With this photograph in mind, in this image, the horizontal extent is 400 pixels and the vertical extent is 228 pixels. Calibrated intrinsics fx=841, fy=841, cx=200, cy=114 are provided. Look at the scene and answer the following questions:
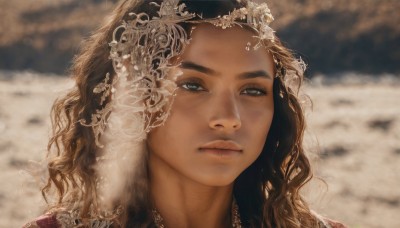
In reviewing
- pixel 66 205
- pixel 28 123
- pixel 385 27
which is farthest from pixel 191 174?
pixel 385 27

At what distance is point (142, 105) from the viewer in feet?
10.2

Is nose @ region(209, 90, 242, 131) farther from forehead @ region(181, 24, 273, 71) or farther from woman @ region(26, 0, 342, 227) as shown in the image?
forehead @ region(181, 24, 273, 71)

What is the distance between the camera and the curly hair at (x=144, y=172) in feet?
10.3

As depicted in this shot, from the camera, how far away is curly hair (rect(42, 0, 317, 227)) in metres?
3.15

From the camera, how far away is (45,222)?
313 cm

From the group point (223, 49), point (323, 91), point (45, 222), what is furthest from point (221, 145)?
Result: point (323, 91)

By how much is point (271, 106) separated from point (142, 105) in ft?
1.63

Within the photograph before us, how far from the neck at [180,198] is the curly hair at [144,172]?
0.20 feet

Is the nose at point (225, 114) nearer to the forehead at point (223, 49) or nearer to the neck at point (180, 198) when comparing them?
the forehead at point (223, 49)

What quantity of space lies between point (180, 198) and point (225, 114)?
44 centimetres

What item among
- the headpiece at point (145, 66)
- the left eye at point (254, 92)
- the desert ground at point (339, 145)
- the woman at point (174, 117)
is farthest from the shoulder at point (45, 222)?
the desert ground at point (339, 145)

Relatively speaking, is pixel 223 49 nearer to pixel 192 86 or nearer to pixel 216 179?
pixel 192 86


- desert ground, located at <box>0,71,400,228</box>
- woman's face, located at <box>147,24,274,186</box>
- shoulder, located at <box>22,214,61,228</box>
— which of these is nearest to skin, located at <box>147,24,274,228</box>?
woman's face, located at <box>147,24,274,186</box>

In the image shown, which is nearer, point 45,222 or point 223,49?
point 223,49
